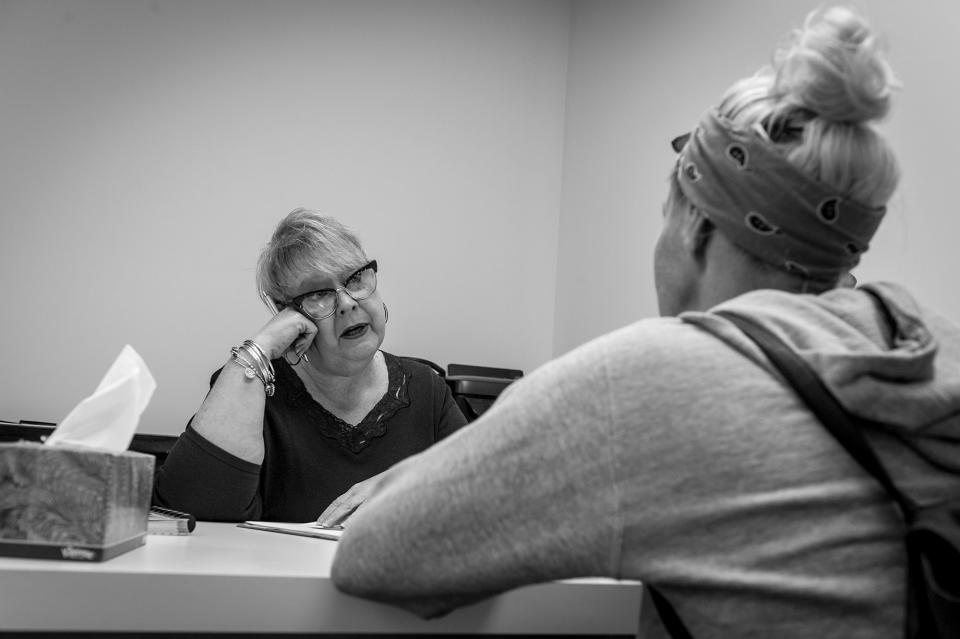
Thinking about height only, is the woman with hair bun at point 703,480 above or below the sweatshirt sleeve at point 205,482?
above

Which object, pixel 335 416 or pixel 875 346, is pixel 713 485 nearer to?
pixel 875 346

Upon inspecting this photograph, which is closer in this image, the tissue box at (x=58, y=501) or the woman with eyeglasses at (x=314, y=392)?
the tissue box at (x=58, y=501)

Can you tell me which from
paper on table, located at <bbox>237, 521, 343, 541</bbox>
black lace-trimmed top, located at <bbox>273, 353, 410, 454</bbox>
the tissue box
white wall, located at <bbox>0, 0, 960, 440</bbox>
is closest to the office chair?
white wall, located at <bbox>0, 0, 960, 440</bbox>

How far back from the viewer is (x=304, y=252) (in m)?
2.14

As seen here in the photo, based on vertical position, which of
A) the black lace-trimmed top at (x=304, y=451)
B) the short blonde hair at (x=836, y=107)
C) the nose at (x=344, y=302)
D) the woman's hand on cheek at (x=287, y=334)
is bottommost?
the black lace-trimmed top at (x=304, y=451)

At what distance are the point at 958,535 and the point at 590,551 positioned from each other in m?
0.28

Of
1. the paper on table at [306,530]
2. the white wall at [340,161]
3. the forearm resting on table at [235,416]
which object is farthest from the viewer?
the white wall at [340,161]

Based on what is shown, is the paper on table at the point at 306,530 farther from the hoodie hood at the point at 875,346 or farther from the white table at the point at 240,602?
the hoodie hood at the point at 875,346

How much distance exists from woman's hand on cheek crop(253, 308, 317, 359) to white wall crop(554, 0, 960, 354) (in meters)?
1.28

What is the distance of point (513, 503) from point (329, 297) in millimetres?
1417

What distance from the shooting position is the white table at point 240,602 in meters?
0.81

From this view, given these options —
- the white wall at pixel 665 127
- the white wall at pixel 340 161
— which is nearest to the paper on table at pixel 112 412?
the white wall at pixel 665 127

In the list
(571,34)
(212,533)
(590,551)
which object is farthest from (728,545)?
(571,34)

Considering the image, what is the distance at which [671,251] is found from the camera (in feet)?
3.48
